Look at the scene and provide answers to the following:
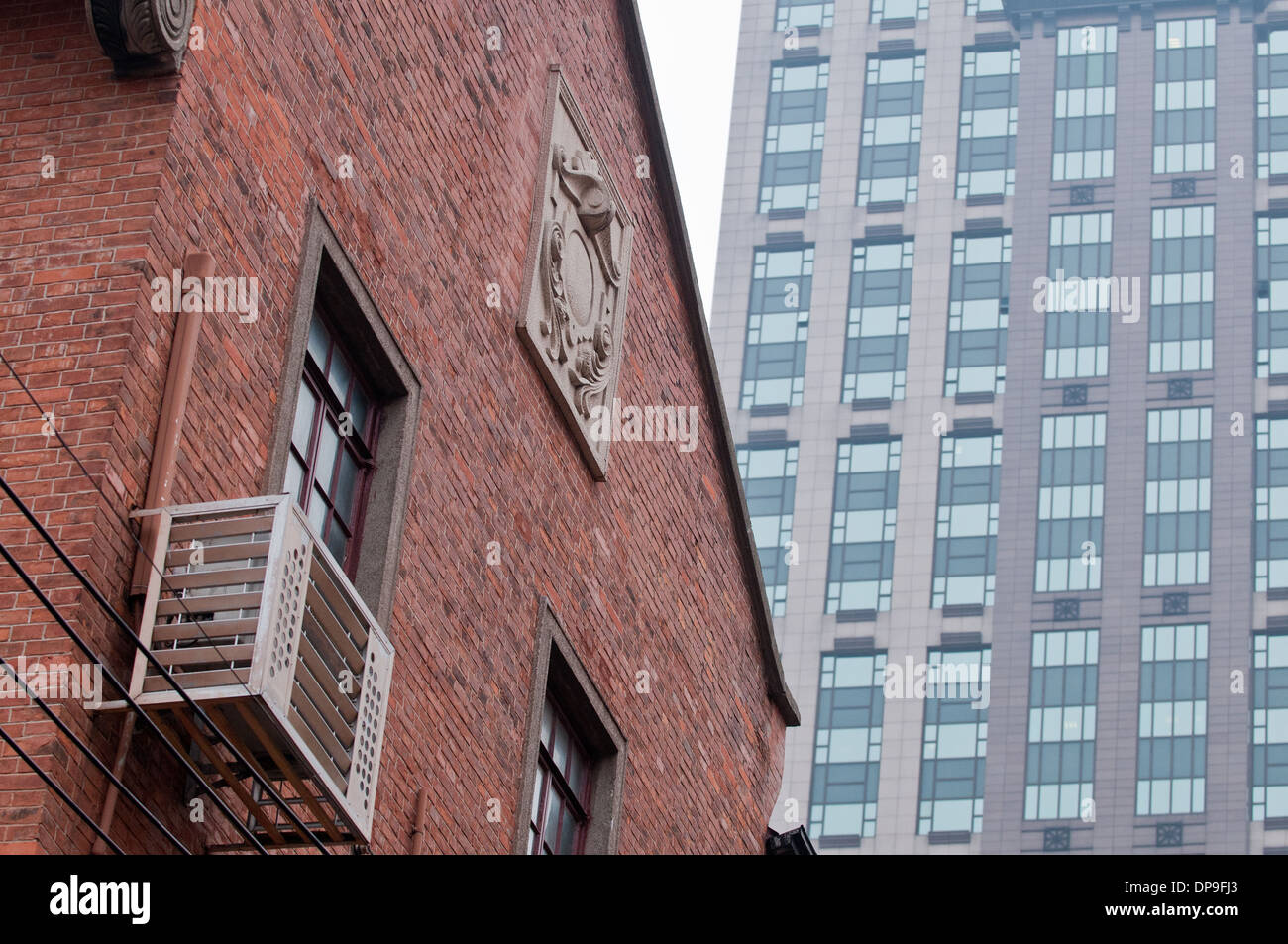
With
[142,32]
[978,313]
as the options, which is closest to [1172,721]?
[978,313]

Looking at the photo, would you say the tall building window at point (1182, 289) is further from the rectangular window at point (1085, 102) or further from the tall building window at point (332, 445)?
the tall building window at point (332, 445)

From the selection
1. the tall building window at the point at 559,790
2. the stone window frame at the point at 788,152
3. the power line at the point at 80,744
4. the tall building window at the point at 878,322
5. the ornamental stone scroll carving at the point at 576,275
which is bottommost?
the power line at the point at 80,744

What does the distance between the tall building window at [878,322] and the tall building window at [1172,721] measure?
17565 mm

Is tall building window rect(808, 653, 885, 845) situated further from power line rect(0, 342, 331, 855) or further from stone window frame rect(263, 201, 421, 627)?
power line rect(0, 342, 331, 855)

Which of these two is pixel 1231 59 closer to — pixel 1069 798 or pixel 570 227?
pixel 1069 798

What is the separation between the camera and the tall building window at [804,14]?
119m

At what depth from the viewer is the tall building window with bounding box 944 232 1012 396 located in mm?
105250

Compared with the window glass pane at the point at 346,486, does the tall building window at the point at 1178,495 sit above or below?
above

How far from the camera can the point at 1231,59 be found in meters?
111

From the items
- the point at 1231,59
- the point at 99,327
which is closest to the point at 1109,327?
the point at 1231,59

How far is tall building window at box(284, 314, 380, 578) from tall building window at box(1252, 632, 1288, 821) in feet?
271

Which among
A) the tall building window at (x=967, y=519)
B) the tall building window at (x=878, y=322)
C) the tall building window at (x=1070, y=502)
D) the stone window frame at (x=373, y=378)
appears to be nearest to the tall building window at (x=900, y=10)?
the tall building window at (x=878, y=322)

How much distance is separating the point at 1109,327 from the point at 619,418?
89559 mm

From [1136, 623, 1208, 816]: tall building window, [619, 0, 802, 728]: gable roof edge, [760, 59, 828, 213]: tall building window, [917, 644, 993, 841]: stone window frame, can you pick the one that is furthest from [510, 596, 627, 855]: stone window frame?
[760, 59, 828, 213]: tall building window
